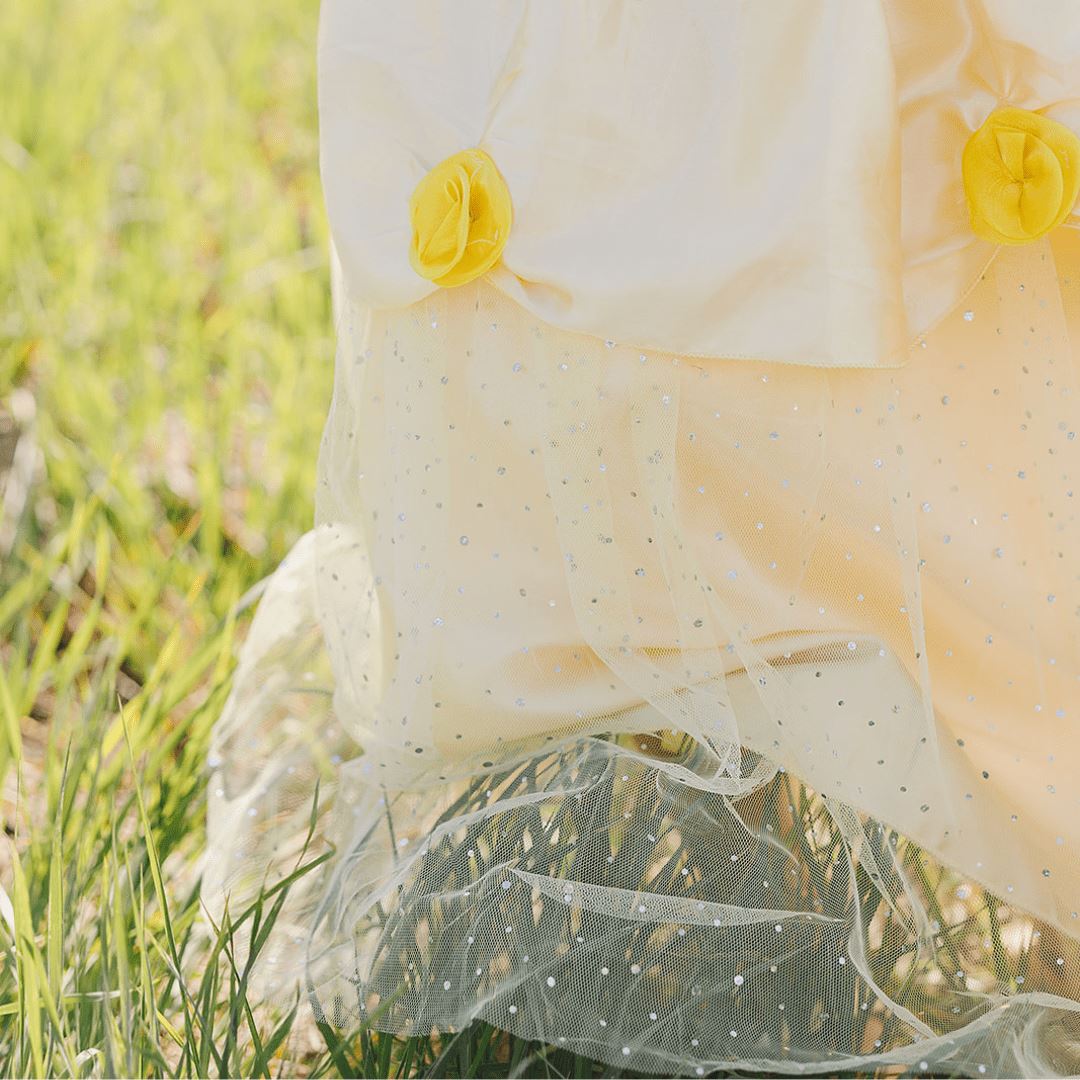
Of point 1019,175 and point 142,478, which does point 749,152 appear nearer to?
point 1019,175

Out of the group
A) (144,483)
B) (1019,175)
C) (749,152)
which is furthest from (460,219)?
(144,483)

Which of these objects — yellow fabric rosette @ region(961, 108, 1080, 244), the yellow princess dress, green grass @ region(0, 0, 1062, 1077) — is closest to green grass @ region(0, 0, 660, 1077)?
green grass @ region(0, 0, 1062, 1077)

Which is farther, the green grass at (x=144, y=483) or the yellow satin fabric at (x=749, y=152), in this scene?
the green grass at (x=144, y=483)

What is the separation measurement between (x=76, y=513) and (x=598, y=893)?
0.72 m

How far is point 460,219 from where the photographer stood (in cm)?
72

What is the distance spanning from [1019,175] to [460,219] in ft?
0.94

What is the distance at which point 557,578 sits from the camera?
2.60ft

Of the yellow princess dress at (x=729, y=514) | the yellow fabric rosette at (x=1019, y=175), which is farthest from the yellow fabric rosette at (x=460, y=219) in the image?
the yellow fabric rosette at (x=1019, y=175)

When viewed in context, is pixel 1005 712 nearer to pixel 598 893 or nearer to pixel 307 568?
pixel 598 893

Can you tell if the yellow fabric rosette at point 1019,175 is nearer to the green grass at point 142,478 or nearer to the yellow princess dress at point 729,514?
the yellow princess dress at point 729,514

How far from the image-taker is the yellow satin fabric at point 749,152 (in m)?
0.66

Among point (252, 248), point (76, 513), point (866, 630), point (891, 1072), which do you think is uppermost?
point (252, 248)

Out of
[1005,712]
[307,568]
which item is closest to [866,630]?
[1005,712]
